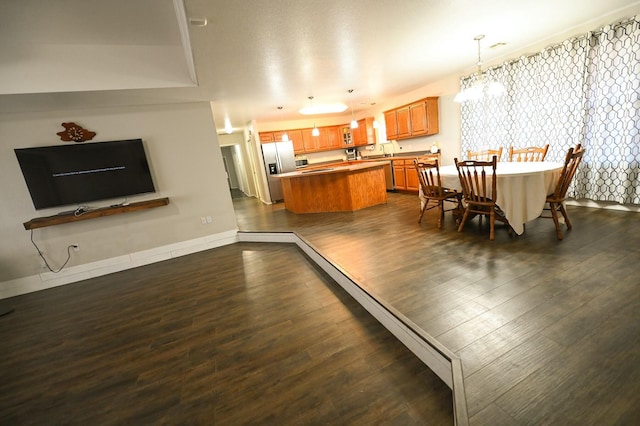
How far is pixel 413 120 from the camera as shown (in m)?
6.02

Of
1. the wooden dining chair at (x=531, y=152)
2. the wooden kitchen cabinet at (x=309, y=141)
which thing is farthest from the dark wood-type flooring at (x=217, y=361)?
the wooden kitchen cabinet at (x=309, y=141)

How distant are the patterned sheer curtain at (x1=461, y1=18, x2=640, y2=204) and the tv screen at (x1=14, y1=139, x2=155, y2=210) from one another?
6.02 m

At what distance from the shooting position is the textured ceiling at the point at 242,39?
7.34ft

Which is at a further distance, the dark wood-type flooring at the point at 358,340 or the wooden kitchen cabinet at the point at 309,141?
the wooden kitchen cabinet at the point at 309,141

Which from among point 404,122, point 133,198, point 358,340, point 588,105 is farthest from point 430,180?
point 133,198

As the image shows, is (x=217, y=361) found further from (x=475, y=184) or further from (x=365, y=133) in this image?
(x=365, y=133)

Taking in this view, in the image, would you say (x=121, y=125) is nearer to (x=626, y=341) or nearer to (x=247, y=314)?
(x=247, y=314)

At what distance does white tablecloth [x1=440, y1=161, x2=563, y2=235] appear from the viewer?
2746mm

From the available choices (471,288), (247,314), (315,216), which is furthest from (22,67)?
(471,288)

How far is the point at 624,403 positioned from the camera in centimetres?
110

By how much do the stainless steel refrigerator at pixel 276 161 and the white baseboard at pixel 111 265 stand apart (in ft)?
9.85

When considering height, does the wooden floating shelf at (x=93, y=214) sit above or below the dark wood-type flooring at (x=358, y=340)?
above

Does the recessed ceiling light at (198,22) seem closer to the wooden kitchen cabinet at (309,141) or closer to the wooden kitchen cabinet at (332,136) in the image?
the wooden kitchen cabinet at (309,141)

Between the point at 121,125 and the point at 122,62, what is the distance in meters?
1.12
